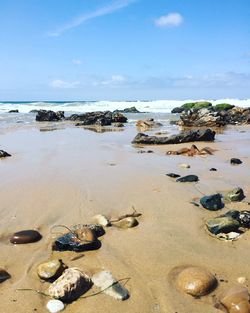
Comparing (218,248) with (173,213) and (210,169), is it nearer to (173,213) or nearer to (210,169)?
(173,213)

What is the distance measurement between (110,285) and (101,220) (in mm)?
1316

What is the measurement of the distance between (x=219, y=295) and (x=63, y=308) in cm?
109

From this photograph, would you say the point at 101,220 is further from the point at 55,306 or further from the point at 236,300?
the point at 236,300

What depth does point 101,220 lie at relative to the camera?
414 centimetres

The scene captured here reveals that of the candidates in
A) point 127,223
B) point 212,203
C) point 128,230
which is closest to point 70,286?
point 128,230

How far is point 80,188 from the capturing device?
216 inches

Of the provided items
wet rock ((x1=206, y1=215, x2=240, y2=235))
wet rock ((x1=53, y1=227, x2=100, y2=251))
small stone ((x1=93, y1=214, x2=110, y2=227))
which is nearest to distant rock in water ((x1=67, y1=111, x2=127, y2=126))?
small stone ((x1=93, y1=214, x2=110, y2=227))

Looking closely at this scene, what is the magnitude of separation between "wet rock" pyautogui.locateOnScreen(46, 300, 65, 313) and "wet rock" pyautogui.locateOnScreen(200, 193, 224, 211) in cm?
235

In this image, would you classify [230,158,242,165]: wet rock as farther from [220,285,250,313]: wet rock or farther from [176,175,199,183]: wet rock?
[220,285,250,313]: wet rock

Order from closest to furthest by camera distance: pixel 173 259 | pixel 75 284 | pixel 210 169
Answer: pixel 75 284
pixel 173 259
pixel 210 169

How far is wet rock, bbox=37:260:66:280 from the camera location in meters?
2.98

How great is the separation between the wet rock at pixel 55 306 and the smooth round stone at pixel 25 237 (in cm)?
108

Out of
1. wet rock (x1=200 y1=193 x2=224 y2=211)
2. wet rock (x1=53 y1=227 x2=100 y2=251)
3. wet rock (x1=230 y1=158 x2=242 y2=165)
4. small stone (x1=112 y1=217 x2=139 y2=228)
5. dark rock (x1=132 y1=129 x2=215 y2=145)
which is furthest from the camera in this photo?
dark rock (x1=132 y1=129 x2=215 y2=145)

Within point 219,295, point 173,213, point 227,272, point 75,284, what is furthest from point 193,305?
point 173,213
